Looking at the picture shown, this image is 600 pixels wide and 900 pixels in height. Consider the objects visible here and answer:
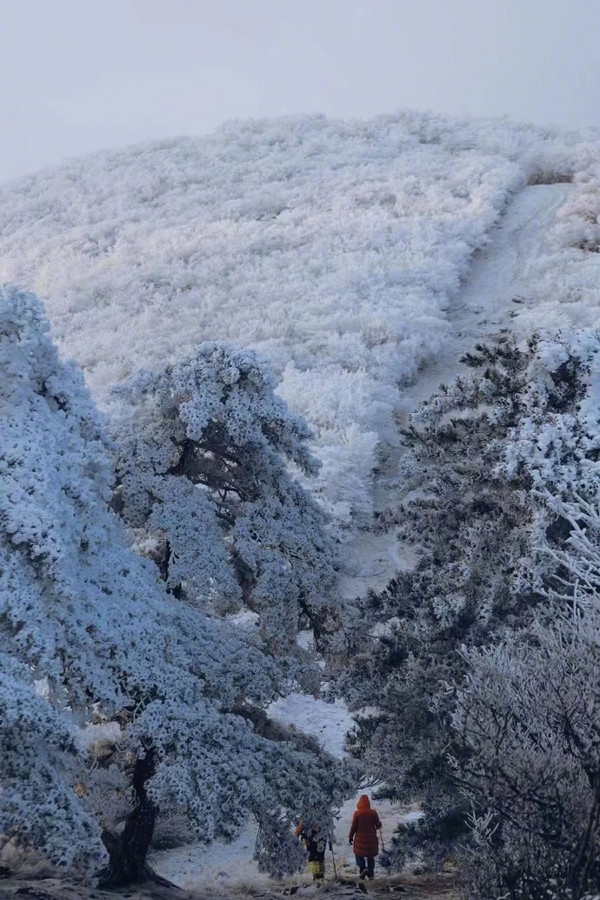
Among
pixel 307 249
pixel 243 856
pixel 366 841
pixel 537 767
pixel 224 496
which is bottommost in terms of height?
pixel 243 856

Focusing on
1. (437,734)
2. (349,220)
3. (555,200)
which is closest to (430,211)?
(349,220)

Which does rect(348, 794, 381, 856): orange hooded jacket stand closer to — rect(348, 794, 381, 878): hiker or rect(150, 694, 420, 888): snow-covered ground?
rect(348, 794, 381, 878): hiker

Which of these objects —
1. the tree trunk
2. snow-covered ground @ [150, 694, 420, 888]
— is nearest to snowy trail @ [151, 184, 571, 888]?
snow-covered ground @ [150, 694, 420, 888]

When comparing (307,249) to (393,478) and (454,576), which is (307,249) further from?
(454,576)

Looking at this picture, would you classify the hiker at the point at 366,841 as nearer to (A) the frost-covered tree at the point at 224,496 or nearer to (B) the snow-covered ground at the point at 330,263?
(B) the snow-covered ground at the point at 330,263

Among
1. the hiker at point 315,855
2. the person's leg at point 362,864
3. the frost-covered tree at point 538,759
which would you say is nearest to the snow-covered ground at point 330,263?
the hiker at point 315,855

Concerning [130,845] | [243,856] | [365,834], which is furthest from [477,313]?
[130,845]

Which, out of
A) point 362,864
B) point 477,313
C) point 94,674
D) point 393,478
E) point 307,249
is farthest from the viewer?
point 307,249
